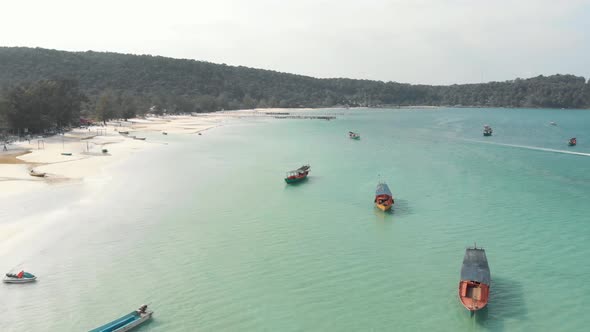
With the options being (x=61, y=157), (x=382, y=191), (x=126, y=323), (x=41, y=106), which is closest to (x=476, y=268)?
(x=126, y=323)

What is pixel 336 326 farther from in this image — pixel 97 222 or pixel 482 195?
pixel 482 195

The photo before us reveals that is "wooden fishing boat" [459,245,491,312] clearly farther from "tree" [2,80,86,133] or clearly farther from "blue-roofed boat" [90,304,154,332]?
"tree" [2,80,86,133]

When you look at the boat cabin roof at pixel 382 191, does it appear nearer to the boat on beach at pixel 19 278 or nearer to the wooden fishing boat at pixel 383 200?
the wooden fishing boat at pixel 383 200

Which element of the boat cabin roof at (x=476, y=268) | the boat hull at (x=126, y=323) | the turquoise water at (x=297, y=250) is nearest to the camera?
the boat hull at (x=126, y=323)

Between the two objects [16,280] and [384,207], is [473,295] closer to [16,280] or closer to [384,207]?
[384,207]

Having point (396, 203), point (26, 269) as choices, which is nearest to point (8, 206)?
point (26, 269)

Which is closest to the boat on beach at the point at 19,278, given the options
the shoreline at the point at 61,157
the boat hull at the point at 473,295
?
the shoreline at the point at 61,157

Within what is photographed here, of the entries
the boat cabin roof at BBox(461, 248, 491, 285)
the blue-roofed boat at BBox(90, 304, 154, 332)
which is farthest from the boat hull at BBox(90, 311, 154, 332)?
the boat cabin roof at BBox(461, 248, 491, 285)
